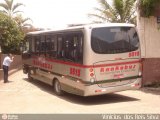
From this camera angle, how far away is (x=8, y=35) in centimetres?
3019

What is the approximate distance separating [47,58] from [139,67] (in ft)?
15.6

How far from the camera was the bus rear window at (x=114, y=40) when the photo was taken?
486 inches

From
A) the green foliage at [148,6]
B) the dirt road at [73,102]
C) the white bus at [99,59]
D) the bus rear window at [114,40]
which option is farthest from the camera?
the green foliage at [148,6]

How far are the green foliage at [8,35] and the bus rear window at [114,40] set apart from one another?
727 inches

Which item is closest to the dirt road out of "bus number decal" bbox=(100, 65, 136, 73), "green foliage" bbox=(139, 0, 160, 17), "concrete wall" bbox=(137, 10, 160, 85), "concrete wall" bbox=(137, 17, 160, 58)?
"bus number decal" bbox=(100, 65, 136, 73)

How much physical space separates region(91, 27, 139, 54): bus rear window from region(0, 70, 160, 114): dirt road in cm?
199

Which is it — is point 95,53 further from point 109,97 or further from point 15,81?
point 15,81

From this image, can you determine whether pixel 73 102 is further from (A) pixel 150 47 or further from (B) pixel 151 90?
(A) pixel 150 47

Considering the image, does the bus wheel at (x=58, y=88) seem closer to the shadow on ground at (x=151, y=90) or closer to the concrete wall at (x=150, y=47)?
the shadow on ground at (x=151, y=90)

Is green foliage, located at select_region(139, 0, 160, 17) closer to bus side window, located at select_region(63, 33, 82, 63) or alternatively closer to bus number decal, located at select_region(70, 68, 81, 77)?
Result: bus side window, located at select_region(63, 33, 82, 63)

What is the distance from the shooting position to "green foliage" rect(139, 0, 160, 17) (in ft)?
51.0

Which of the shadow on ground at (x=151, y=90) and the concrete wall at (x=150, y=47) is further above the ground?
the concrete wall at (x=150, y=47)

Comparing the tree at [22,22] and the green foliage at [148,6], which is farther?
the tree at [22,22]

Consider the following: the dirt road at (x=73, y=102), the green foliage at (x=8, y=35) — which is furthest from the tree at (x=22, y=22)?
the dirt road at (x=73, y=102)
